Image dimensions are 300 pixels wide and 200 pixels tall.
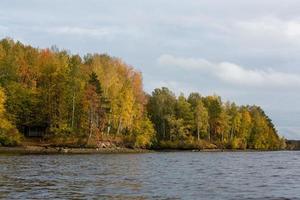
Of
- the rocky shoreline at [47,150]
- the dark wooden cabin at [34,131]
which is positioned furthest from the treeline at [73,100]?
the rocky shoreline at [47,150]

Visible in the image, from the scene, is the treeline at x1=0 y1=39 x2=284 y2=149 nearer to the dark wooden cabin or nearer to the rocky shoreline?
the dark wooden cabin

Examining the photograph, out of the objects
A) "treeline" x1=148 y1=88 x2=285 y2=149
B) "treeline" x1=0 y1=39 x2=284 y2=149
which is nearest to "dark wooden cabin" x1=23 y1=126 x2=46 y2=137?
"treeline" x1=0 y1=39 x2=284 y2=149

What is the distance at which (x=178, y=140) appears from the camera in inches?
6407

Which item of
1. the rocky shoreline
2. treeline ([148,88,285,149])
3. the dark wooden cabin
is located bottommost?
the rocky shoreline

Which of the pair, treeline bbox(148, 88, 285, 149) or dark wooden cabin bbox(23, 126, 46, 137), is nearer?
dark wooden cabin bbox(23, 126, 46, 137)

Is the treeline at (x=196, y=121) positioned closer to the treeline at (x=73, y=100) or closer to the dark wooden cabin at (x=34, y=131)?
the treeline at (x=73, y=100)

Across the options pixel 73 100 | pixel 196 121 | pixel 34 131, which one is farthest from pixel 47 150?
pixel 196 121

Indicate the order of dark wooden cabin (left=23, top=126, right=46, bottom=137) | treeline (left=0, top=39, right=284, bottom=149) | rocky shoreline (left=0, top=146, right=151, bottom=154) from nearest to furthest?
rocky shoreline (left=0, top=146, right=151, bottom=154) → treeline (left=0, top=39, right=284, bottom=149) → dark wooden cabin (left=23, top=126, right=46, bottom=137)

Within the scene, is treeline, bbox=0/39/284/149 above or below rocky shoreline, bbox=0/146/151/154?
above

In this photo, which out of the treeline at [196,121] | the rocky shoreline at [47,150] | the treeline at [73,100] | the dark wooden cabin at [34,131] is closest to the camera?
the rocky shoreline at [47,150]


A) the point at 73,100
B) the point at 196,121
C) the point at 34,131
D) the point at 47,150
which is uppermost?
the point at 73,100

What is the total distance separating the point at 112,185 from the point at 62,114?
87780mm

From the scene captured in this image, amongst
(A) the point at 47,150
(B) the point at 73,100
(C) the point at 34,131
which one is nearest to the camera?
(A) the point at 47,150

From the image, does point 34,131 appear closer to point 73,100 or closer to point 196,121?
point 73,100
